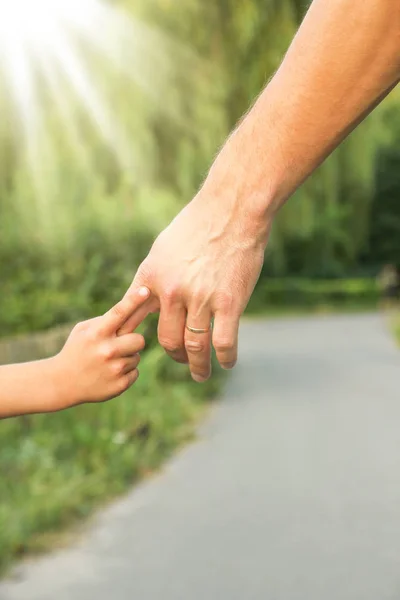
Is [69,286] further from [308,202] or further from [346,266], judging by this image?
[346,266]

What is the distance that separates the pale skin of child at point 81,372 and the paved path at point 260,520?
2494mm


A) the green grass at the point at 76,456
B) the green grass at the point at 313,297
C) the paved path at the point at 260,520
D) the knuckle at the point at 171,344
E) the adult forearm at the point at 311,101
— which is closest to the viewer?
the adult forearm at the point at 311,101

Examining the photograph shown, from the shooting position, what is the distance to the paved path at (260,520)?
14.7ft

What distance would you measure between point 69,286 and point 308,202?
5098 millimetres

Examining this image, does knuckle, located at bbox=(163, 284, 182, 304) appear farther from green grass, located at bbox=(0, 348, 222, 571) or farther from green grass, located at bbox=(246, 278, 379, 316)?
green grass, located at bbox=(246, 278, 379, 316)

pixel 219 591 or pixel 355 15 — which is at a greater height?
pixel 355 15

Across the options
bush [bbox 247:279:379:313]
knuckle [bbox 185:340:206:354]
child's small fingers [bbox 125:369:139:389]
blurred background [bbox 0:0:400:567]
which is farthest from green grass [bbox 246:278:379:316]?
knuckle [bbox 185:340:206:354]

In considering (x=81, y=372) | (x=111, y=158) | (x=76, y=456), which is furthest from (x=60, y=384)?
(x=111, y=158)

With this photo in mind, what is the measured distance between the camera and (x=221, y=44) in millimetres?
11367

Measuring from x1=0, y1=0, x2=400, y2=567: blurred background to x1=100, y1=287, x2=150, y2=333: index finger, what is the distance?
4.64 m

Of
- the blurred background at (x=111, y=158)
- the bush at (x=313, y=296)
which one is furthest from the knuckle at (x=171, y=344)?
the bush at (x=313, y=296)

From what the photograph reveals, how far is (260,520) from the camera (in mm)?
5605

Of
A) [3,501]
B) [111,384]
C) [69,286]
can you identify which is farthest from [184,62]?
[111,384]

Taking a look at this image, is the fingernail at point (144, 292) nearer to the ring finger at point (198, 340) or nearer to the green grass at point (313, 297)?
the ring finger at point (198, 340)
